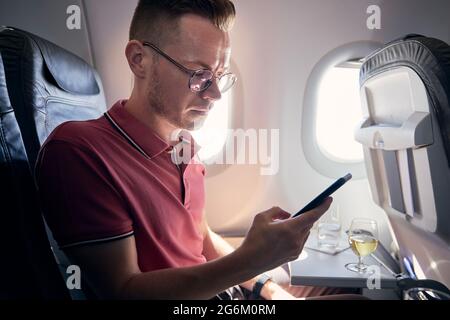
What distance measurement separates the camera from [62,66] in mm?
1055

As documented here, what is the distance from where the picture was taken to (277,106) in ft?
5.19

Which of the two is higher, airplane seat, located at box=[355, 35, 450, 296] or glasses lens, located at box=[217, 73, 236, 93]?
glasses lens, located at box=[217, 73, 236, 93]

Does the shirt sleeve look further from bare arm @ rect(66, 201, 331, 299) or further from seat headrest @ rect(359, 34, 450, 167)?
seat headrest @ rect(359, 34, 450, 167)

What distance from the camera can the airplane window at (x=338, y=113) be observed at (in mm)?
1596

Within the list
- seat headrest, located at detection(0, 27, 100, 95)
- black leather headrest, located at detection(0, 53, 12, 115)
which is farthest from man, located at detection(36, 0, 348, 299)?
seat headrest, located at detection(0, 27, 100, 95)

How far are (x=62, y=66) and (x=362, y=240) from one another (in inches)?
47.8

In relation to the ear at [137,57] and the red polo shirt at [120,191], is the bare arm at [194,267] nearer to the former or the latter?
the red polo shirt at [120,191]

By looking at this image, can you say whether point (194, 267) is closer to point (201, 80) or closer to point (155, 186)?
point (155, 186)

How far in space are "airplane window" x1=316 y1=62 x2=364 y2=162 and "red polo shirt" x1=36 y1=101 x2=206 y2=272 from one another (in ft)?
2.78

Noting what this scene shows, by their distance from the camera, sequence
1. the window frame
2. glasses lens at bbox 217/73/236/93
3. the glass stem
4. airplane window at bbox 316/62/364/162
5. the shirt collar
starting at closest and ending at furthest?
1. the shirt collar
2. glasses lens at bbox 217/73/236/93
3. the glass stem
4. the window frame
5. airplane window at bbox 316/62/364/162

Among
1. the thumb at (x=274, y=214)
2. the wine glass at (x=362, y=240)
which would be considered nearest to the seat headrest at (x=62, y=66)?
the thumb at (x=274, y=214)

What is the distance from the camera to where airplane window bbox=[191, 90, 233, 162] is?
5.15 feet
